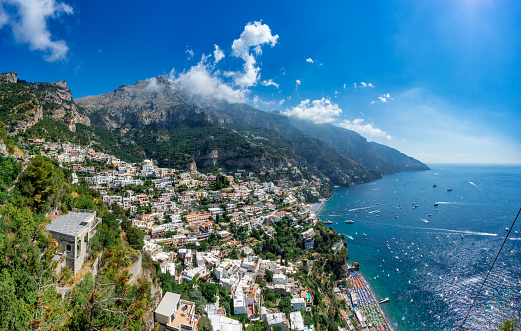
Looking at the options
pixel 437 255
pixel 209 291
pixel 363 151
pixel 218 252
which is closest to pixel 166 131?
pixel 218 252

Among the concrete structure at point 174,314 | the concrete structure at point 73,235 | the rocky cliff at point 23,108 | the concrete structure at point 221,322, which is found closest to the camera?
the concrete structure at point 73,235

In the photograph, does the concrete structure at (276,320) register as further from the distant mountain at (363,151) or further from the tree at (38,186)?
the distant mountain at (363,151)

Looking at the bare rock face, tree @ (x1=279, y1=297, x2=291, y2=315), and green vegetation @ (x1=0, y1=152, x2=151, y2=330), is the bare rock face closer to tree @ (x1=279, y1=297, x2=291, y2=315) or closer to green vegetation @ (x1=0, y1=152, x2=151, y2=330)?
green vegetation @ (x1=0, y1=152, x2=151, y2=330)

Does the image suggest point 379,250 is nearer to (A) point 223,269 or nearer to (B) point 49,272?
(A) point 223,269

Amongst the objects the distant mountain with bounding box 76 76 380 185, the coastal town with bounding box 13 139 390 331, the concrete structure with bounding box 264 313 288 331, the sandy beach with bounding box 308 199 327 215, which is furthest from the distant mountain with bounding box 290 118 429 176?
the concrete structure with bounding box 264 313 288 331

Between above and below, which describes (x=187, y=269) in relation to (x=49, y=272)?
below

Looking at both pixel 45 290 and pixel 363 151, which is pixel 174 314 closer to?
pixel 45 290

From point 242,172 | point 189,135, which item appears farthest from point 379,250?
point 189,135

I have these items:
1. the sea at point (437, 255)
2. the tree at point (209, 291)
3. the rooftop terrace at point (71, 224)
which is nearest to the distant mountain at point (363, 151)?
the sea at point (437, 255)
